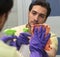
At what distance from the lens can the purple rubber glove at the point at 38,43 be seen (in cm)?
147

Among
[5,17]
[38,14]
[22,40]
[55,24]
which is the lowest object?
[55,24]

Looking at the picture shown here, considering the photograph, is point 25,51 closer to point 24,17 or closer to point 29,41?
point 29,41

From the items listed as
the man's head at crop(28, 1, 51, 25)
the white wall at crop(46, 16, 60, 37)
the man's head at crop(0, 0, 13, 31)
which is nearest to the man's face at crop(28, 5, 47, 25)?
the man's head at crop(28, 1, 51, 25)

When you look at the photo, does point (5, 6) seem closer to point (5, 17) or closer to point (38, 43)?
point (5, 17)

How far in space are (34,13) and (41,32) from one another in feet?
2.24

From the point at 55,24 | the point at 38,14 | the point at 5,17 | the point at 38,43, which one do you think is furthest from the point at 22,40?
the point at 55,24

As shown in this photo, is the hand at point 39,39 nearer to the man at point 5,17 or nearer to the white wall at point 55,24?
the man at point 5,17

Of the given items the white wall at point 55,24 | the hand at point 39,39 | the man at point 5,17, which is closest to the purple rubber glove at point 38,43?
the hand at point 39,39

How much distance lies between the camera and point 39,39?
4.92 feet

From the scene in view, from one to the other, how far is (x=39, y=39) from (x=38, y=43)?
1.2 inches

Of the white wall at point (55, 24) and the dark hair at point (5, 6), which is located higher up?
the dark hair at point (5, 6)

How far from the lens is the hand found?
1482 mm

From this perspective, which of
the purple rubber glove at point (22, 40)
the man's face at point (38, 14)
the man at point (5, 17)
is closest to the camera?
the man at point (5, 17)

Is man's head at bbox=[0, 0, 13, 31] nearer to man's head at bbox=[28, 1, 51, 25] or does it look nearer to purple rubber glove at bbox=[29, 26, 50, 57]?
purple rubber glove at bbox=[29, 26, 50, 57]
